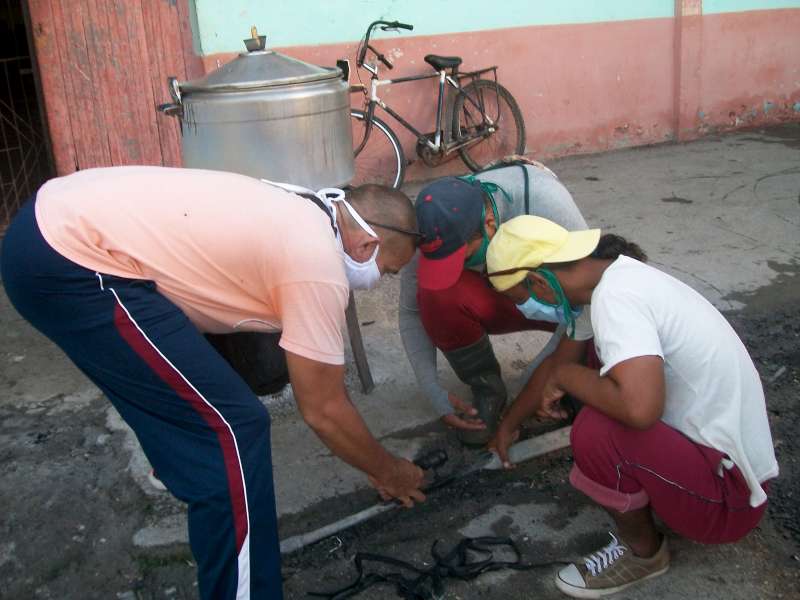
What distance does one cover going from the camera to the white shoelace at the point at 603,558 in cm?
236

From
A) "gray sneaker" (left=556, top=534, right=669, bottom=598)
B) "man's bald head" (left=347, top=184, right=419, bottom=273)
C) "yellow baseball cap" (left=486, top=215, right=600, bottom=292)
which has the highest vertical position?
"man's bald head" (left=347, top=184, right=419, bottom=273)

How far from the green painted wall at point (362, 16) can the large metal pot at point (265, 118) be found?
9.22 ft

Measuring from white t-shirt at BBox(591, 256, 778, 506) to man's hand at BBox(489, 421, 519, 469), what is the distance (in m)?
0.68

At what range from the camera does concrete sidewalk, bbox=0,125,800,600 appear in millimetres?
2484

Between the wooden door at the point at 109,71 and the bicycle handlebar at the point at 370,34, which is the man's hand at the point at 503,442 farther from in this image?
the bicycle handlebar at the point at 370,34

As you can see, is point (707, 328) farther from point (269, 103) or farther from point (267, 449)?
point (269, 103)

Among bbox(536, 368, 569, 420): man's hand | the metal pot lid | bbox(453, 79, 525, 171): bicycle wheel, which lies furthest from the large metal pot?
bbox(453, 79, 525, 171): bicycle wheel

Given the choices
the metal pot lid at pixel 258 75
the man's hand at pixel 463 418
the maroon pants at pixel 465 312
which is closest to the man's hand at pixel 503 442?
the man's hand at pixel 463 418

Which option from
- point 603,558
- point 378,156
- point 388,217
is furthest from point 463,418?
point 378,156

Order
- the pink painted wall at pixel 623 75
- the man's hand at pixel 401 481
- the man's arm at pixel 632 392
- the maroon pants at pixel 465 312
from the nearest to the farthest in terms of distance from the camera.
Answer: the man's arm at pixel 632 392, the man's hand at pixel 401 481, the maroon pants at pixel 465 312, the pink painted wall at pixel 623 75

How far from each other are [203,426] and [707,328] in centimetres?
127

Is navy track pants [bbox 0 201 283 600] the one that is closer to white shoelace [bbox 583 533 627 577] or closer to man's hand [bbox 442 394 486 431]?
white shoelace [bbox 583 533 627 577]

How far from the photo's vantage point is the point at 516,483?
2.87 m

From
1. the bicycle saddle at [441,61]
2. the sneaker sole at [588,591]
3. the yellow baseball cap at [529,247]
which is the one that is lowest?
the sneaker sole at [588,591]
